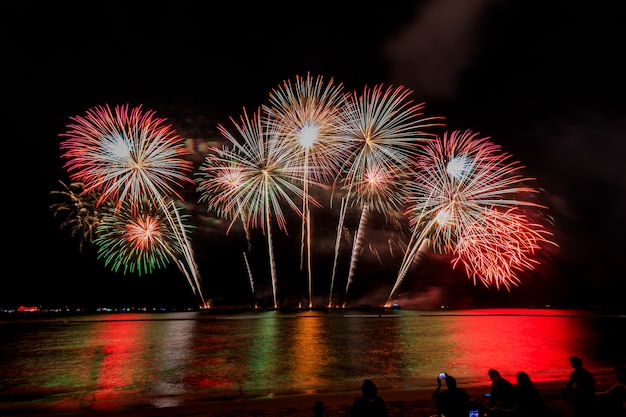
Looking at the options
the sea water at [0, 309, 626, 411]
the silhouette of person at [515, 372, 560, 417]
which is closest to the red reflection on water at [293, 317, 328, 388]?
the sea water at [0, 309, 626, 411]

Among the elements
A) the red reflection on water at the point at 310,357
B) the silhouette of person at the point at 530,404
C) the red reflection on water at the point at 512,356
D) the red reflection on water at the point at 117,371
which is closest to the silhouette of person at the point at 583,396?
the silhouette of person at the point at 530,404

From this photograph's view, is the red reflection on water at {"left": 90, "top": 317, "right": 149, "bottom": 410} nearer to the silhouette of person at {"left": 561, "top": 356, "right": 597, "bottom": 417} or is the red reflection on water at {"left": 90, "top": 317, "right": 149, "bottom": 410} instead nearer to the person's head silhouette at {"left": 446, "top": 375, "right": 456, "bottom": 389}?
the person's head silhouette at {"left": 446, "top": 375, "right": 456, "bottom": 389}

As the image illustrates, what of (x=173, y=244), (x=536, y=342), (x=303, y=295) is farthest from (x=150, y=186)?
(x=303, y=295)

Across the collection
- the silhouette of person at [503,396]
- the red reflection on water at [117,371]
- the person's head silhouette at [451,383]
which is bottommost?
the red reflection on water at [117,371]

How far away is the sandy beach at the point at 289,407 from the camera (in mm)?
11422

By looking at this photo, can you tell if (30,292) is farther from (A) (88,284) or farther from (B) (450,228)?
(B) (450,228)

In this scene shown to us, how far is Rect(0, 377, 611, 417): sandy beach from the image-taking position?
1142 cm

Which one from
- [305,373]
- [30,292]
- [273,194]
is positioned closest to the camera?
[305,373]

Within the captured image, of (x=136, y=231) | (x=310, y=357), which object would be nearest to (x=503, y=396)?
(x=310, y=357)

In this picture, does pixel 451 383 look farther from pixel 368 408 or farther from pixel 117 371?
pixel 117 371

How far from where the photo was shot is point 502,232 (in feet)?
115

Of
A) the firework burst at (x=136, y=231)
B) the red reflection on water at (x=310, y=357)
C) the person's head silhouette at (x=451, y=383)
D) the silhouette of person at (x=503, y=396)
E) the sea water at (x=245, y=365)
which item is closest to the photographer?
the person's head silhouette at (x=451, y=383)

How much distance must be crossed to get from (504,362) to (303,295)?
349ft

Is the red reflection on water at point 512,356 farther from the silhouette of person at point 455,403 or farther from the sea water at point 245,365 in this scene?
the silhouette of person at point 455,403
